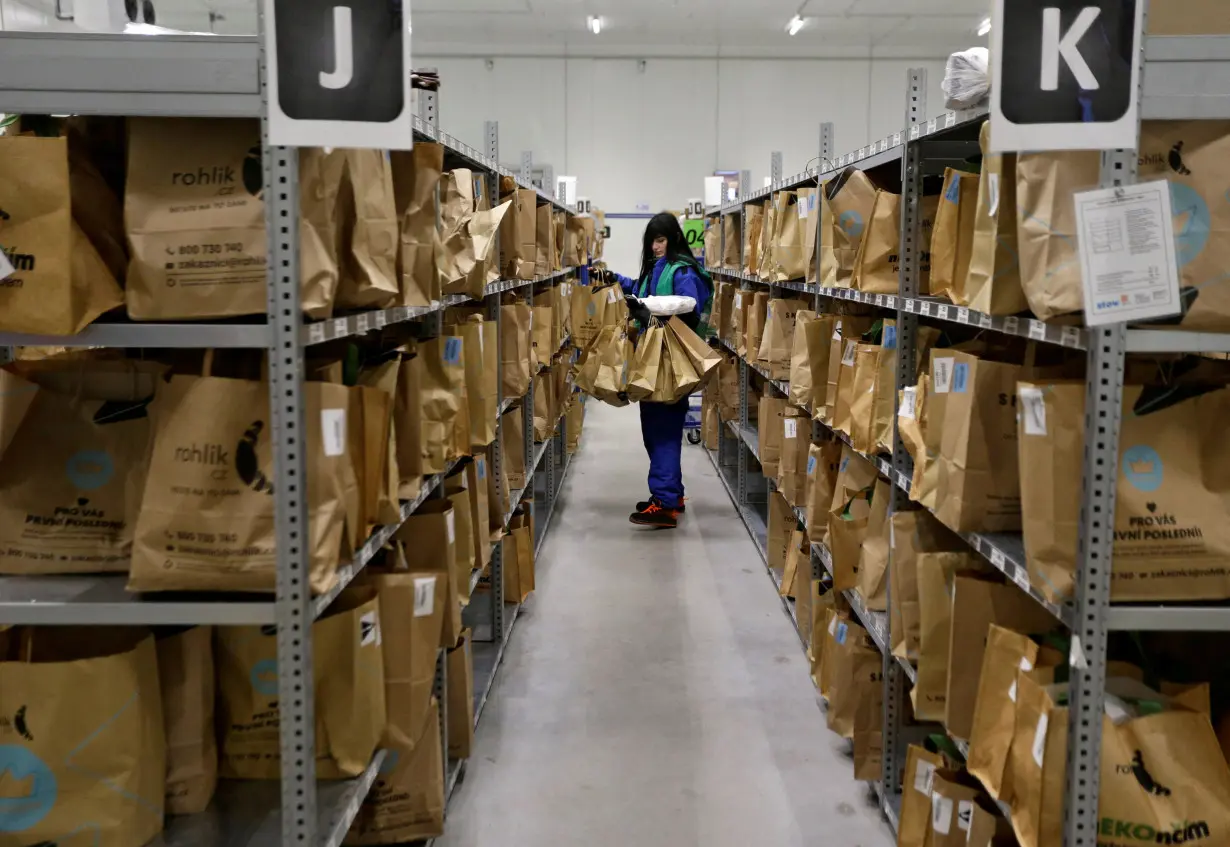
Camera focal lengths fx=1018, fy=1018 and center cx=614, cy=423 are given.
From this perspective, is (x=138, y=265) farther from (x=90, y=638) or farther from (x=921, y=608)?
(x=921, y=608)

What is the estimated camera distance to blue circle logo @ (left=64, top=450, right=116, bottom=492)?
6.38 feet

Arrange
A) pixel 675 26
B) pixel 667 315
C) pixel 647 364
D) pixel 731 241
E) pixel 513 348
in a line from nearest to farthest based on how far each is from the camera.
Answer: pixel 513 348
pixel 647 364
pixel 667 315
pixel 731 241
pixel 675 26

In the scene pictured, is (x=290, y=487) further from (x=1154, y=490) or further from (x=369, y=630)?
(x=1154, y=490)

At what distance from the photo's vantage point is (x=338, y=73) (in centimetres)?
169

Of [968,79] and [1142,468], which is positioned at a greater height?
[968,79]

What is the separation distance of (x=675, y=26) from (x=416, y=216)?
10.9 m

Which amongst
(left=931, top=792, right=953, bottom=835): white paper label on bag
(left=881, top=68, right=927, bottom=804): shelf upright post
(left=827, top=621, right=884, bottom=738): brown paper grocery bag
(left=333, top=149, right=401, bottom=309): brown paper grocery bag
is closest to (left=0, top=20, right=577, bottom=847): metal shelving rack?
(left=333, top=149, right=401, bottom=309): brown paper grocery bag

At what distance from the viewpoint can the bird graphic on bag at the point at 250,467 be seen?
1.74m

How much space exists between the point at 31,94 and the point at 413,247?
2.86 ft

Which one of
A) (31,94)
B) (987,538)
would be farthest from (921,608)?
(31,94)

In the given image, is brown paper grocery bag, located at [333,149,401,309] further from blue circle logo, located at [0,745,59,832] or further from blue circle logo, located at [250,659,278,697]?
blue circle logo, located at [0,745,59,832]

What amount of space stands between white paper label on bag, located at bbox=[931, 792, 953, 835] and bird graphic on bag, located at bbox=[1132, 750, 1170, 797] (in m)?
0.66

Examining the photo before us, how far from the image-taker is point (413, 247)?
2.40 metres

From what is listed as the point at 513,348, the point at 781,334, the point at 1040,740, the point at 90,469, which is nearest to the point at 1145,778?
the point at 1040,740
